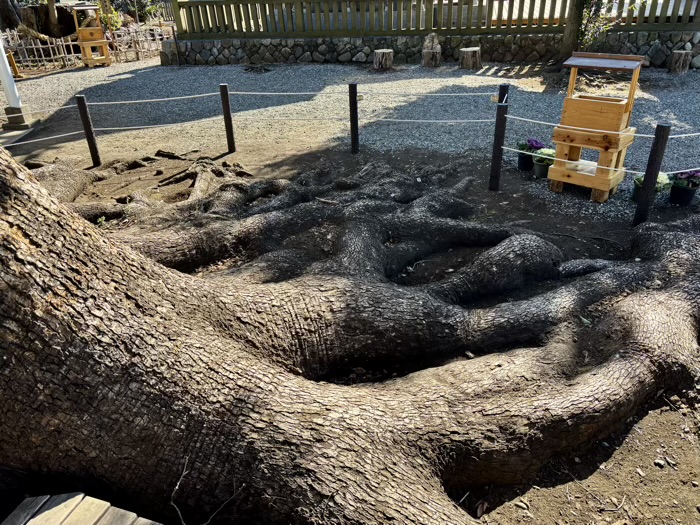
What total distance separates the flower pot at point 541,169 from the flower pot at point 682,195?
5.12ft

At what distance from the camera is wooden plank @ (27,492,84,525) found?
223cm

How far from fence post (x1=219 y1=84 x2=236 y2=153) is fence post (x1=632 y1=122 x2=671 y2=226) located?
6.04 m

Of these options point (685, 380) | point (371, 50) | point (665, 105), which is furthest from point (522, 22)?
point (685, 380)

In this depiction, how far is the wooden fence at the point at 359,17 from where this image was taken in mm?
14945

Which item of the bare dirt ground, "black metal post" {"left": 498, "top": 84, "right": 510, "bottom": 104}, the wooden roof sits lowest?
the bare dirt ground

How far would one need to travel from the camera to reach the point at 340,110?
11.4 m

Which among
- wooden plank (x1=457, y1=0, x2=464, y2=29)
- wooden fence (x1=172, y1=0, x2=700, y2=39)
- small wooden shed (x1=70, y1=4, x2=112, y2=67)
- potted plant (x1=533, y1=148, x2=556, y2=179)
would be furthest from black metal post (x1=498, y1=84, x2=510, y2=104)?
small wooden shed (x1=70, y1=4, x2=112, y2=67)

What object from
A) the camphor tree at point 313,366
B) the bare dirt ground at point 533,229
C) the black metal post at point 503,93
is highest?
the black metal post at point 503,93

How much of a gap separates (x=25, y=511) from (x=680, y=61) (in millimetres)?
15021

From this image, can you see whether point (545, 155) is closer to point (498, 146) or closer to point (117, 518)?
point (498, 146)

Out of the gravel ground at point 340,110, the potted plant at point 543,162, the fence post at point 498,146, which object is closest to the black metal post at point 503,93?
the fence post at point 498,146

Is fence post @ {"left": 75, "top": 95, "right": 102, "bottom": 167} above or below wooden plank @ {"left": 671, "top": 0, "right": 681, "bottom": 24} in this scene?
below

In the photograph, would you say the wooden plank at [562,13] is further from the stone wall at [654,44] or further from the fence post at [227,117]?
the fence post at [227,117]

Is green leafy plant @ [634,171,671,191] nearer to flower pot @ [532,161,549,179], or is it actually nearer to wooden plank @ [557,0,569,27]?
flower pot @ [532,161,549,179]
